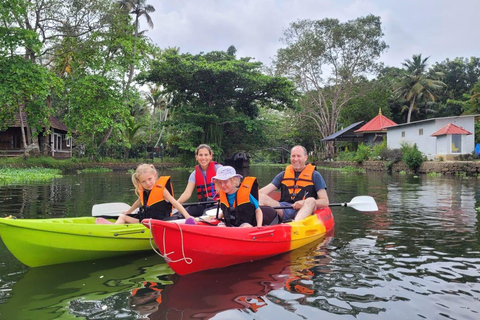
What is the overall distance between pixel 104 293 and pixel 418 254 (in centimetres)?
382

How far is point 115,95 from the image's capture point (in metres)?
21.9

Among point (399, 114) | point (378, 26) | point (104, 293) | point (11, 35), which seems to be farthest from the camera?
point (399, 114)

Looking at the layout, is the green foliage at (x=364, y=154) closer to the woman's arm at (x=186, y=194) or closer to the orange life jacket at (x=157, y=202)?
the woman's arm at (x=186, y=194)

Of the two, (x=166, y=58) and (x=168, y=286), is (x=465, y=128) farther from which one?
(x=168, y=286)

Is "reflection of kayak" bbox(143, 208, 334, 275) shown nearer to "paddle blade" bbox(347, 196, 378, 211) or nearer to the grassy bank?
"paddle blade" bbox(347, 196, 378, 211)

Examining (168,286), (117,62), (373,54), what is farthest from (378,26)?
(168,286)

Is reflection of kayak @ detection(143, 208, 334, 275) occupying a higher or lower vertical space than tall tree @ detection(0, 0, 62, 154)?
lower

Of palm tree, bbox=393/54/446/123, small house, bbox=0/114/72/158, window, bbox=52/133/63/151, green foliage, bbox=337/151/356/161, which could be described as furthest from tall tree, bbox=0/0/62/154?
palm tree, bbox=393/54/446/123

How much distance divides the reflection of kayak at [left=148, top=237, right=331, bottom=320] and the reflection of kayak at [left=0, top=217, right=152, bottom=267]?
2.95 feet

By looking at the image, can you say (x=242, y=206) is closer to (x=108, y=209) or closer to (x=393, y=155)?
(x=108, y=209)

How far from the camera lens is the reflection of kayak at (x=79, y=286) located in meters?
3.37

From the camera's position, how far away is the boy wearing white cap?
4766 millimetres

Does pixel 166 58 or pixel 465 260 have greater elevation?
pixel 166 58

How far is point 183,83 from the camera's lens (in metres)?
27.5
